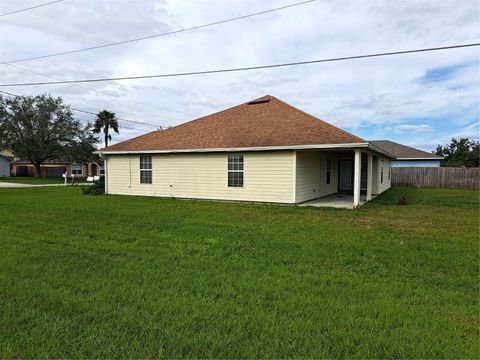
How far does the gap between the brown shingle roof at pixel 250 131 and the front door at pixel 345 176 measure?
510cm

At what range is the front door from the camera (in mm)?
19545

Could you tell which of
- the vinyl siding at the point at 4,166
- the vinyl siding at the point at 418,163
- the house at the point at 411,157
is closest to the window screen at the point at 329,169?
the house at the point at 411,157

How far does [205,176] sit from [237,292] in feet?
37.1

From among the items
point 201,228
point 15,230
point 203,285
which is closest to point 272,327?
point 203,285

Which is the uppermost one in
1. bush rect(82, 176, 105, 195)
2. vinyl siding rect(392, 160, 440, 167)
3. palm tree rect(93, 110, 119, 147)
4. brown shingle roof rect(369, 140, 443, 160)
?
palm tree rect(93, 110, 119, 147)

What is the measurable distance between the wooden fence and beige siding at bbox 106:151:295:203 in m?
16.9

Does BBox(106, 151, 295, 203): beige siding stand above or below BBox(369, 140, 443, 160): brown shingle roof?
below

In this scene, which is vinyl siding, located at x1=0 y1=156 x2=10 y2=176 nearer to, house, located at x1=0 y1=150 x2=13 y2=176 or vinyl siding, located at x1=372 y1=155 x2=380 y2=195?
house, located at x1=0 y1=150 x2=13 y2=176

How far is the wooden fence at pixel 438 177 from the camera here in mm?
23766

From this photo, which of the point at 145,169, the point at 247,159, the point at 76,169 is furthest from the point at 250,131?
the point at 76,169

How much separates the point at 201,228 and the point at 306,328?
508 cm

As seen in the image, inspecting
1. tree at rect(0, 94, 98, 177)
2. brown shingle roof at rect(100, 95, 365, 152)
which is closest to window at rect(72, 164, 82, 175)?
tree at rect(0, 94, 98, 177)

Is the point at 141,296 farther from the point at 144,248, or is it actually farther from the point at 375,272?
the point at 375,272

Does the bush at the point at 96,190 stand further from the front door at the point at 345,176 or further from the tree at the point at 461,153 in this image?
the tree at the point at 461,153
